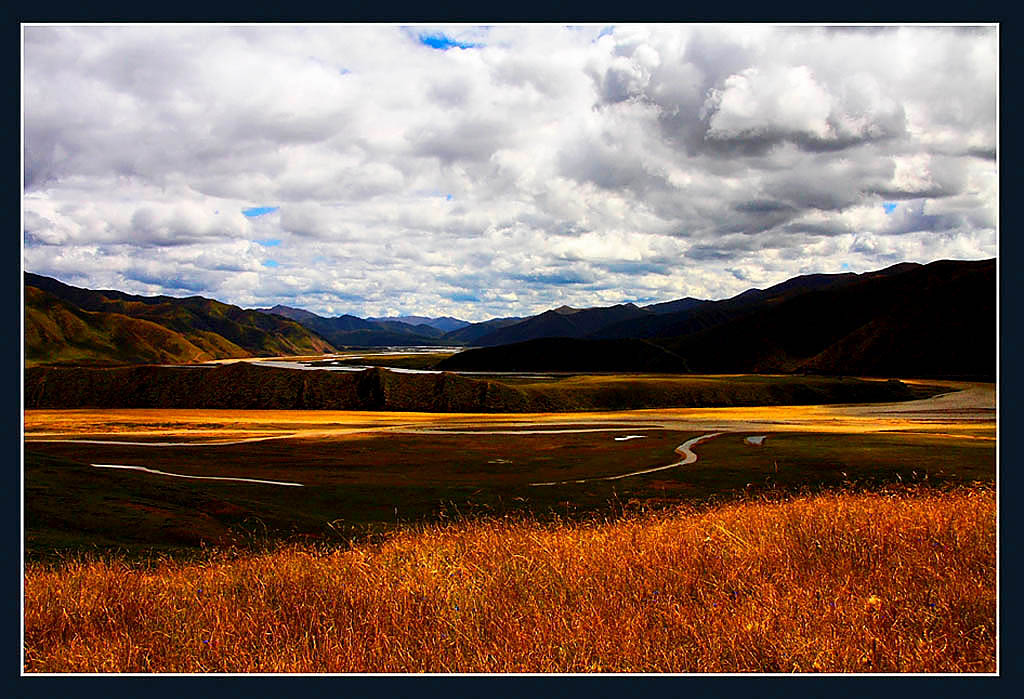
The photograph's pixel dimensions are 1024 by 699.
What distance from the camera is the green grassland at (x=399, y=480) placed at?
755cm

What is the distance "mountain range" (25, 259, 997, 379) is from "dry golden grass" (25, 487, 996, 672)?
9.97ft

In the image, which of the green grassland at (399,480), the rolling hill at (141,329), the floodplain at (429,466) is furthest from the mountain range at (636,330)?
the green grassland at (399,480)

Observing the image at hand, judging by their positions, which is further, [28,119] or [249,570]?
[28,119]

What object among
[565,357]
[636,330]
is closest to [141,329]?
[565,357]

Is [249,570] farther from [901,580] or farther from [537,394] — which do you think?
[537,394]

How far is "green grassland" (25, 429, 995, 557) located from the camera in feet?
24.8

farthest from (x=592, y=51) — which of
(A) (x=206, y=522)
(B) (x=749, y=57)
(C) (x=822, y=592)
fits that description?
(A) (x=206, y=522)

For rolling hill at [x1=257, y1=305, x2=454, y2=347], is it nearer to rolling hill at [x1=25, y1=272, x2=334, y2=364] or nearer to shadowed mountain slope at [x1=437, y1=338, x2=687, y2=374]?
rolling hill at [x1=25, y1=272, x2=334, y2=364]

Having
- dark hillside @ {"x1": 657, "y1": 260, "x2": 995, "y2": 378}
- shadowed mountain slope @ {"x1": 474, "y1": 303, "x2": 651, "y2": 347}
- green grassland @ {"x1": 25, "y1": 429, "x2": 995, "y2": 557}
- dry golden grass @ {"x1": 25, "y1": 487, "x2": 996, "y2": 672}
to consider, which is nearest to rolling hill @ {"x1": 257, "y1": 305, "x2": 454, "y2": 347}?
shadowed mountain slope @ {"x1": 474, "y1": 303, "x2": 651, "y2": 347}

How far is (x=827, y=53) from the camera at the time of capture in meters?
7.22

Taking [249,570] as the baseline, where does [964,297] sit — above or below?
above

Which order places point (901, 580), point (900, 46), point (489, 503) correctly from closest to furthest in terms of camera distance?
point (901, 580)
point (900, 46)
point (489, 503)

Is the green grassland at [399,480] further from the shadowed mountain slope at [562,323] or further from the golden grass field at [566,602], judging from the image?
the shadowed mountain slope at [562,323]

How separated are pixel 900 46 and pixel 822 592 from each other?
5.60m
